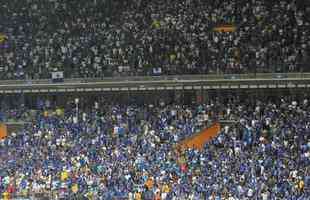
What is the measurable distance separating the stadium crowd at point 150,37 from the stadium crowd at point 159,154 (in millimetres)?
1643

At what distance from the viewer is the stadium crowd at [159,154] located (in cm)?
2747

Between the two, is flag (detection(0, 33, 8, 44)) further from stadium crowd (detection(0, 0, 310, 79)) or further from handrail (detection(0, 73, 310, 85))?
handrail (detection(0, 73, 310, 85))

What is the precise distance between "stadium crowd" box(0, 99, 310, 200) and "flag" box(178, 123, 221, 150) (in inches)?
10.8

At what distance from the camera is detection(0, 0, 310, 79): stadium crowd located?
31.7 meters

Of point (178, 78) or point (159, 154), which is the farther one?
point (178, 78)

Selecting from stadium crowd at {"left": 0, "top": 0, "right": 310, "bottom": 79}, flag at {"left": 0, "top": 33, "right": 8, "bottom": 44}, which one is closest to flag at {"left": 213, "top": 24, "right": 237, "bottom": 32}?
stadium crowd at {"left": 0, "top": 0, "right": 310, "bottom": 79}

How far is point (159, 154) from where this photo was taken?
29953 mm

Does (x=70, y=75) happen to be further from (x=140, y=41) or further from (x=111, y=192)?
(x=111, y=192)

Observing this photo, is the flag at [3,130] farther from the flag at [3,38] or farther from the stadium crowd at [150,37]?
the flag at [3,38]

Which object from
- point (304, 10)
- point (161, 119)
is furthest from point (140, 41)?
point (304, 10)

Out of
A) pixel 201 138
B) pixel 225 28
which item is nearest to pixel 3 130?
pixel 201 138

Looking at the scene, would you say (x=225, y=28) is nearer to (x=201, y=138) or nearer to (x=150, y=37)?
(x=150, y=37)

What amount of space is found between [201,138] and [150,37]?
5.44 meters

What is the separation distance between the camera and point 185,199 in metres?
27.4
